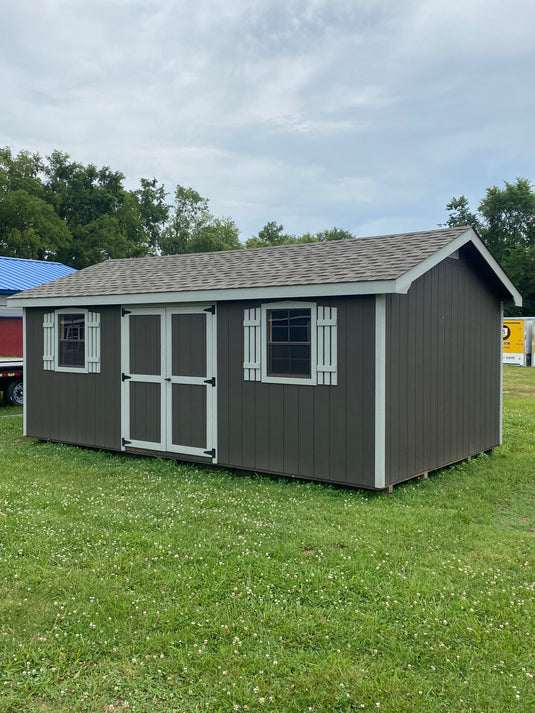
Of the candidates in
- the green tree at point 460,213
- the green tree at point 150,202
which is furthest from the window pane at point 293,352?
the green tree at point 460,213

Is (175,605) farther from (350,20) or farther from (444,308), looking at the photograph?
(350,20)

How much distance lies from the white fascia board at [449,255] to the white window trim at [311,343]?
1.08 meters

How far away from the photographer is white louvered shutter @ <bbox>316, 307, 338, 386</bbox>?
6961 millimetres

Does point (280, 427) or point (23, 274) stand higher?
point (23, 274)

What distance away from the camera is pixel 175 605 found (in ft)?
13.0

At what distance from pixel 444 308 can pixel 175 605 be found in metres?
5.39

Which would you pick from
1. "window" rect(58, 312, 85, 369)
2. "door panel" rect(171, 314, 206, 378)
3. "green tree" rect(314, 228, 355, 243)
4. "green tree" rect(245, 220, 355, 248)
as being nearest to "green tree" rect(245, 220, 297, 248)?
"green tree" rect(245, 220, 355, 248)

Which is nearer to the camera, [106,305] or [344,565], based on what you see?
[344,565]

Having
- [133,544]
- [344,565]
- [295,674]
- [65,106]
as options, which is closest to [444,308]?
[344,565]

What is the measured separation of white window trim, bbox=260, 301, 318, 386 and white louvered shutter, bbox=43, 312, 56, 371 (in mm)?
3946

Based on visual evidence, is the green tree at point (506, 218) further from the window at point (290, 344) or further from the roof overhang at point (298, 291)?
the window at point (290, 344)

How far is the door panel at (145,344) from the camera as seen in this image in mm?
8539

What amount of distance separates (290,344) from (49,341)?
447 cm

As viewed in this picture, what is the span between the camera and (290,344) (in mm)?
7316
